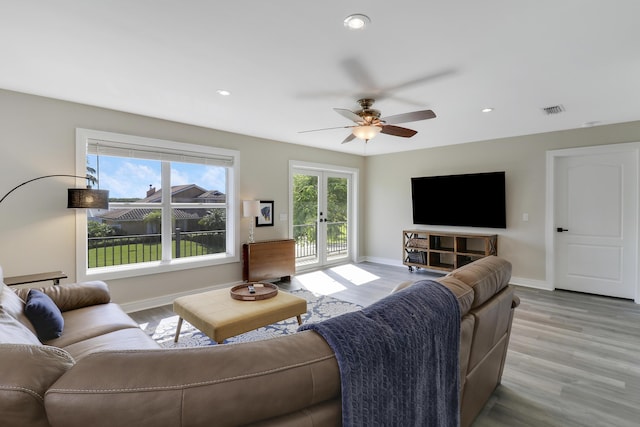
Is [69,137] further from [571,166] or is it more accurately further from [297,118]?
[571,166]

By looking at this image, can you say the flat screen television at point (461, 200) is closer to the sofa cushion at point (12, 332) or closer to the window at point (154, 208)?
the window at point (154, 208)

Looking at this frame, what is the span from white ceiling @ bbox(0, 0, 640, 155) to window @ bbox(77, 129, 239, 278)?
22.3 inches

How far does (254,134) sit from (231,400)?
4457mm

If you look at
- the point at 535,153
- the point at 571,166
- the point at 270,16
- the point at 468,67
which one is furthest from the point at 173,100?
the point at 571,166

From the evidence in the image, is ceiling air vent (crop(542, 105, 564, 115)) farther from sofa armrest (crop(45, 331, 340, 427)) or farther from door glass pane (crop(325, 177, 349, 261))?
sofa armrest (crop(45, 331, 340, 427))

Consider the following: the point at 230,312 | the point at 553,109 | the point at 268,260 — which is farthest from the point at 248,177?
the point at 553,109

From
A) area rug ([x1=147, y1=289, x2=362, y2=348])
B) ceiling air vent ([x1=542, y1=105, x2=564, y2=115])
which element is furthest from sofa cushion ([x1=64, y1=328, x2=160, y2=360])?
ceiling air vent ([x1=542, y1=105, x2=564, y2=115])

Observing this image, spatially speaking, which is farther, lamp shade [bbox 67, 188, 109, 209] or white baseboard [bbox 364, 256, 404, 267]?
white baseboard [bbox 364, 256, 404, 267]

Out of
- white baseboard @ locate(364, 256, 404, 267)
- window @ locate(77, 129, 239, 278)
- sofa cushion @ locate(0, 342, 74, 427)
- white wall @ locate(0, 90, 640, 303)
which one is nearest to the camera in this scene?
sofa cushion @ locate(0, 342, 74, 427)

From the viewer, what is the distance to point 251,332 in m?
3.25

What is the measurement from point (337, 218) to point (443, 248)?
7.28ft

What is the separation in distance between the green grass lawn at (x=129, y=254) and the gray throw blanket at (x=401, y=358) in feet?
12.0

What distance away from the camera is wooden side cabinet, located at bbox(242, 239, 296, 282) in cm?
469

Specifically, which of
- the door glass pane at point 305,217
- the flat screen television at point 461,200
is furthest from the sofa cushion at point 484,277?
the door glass pane at point 305,217
